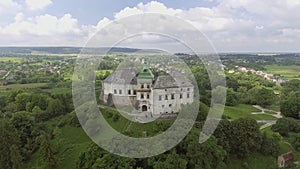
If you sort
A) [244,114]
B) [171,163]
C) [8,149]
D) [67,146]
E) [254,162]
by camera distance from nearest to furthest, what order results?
1. [171,163]
2. [8,149]
3. [254,162]
4. [67,146]
5. [244,114]

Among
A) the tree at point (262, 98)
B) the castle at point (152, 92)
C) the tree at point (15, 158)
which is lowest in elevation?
the tree at point (15, 158)

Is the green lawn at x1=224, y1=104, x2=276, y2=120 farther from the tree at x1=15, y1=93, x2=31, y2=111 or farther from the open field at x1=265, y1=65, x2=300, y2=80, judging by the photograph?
the open field at x1=265, y1=65, x2=300, y2=80

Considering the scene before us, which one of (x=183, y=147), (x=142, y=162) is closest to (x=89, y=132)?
(x=142, y=162)

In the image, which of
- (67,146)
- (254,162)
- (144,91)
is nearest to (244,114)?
(254,162)

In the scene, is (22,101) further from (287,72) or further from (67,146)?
(287,72)

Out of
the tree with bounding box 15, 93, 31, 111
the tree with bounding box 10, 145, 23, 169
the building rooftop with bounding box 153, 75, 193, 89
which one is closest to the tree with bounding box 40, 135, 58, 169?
the tree with bounding box 10, 145, 23, 169

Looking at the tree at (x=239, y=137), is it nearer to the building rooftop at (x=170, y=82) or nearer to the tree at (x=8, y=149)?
the building rooftop at (x=170, y=82)

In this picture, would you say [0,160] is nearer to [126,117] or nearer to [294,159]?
[126,117]

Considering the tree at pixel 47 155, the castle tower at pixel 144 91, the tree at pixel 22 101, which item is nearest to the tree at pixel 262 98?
the castle tower at pixel 144 91

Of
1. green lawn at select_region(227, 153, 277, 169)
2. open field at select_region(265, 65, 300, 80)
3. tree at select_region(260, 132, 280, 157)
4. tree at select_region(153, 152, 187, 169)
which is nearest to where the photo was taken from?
tree at select_region(153, 152, 187, 169)
